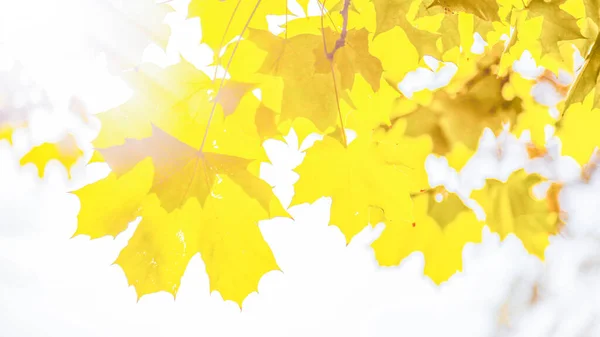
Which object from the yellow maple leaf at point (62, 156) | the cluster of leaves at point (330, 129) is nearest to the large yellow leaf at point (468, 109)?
the cluster of leaves at point (330, 129)

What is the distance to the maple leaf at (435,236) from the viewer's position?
95cm

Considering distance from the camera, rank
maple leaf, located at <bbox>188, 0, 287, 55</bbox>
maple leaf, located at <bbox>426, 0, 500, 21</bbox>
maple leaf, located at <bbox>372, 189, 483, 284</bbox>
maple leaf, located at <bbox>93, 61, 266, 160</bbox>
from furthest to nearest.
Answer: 1. maple leaf, located at <bbox>372, 189, 483, 284</bbox>
2. maple leaf, located at <bbox>188, 0, 287, 55</bbox>
3. maple leaf, located at <bbox>93, 61, 266, 160</bbox>
4. maple leaf, located at <bbox>426, 0, 500, 21</bbox>

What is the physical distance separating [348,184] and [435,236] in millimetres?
319

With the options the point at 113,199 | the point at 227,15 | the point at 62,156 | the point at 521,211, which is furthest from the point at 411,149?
the point at 62,156

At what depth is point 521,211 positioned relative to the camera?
103 centimetres

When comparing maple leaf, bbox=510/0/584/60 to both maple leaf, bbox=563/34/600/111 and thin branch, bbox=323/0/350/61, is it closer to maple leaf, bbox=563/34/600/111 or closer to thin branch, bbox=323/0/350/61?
maple leaf, bbox=563/34/600/111

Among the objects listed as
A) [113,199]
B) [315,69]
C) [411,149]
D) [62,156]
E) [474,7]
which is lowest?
[62,156]

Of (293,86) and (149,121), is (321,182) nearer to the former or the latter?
(293,86)

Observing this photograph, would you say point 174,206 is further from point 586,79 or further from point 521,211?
point 521,211

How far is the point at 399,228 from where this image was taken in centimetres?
95

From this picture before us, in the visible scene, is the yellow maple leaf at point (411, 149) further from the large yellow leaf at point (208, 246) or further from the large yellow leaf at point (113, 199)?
the large yellow leaf at point (113, 199)

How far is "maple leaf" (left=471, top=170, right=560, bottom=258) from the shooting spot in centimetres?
102

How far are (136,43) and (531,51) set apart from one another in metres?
0.77

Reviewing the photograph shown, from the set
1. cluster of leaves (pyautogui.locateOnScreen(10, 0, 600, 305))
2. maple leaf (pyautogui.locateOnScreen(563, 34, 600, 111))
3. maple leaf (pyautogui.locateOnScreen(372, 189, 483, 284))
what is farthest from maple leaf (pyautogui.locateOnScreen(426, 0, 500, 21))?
maple leaf (pyautogui.locateOnScreen(372, 189, 483, 284))
